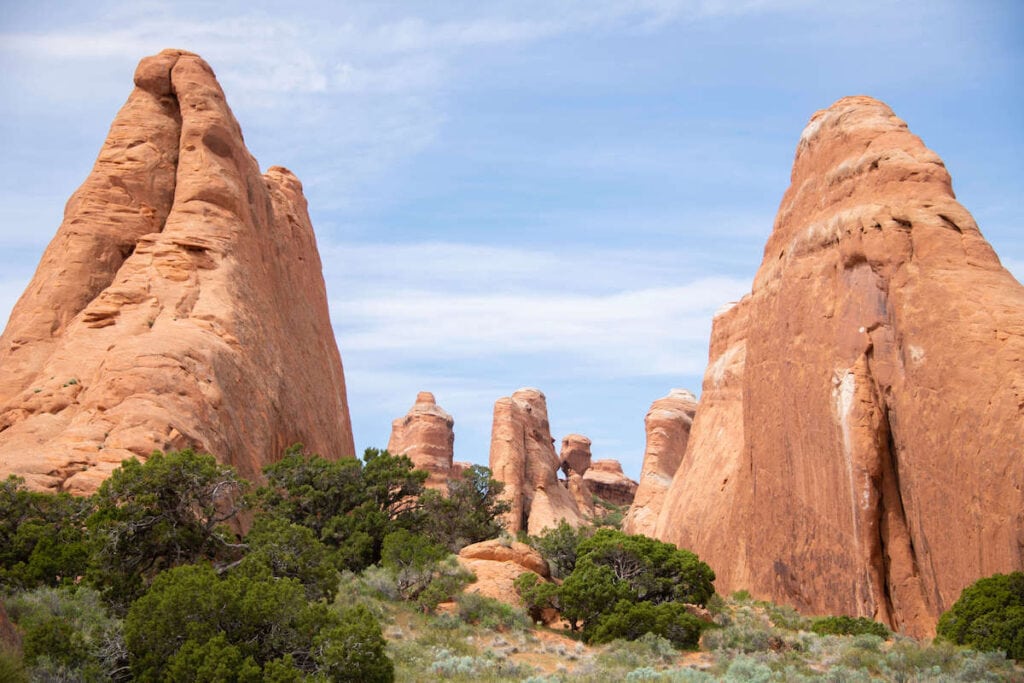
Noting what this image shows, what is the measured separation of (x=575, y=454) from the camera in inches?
3359

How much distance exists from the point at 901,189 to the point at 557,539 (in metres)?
13.0

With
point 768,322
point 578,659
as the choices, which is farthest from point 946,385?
point 578,659

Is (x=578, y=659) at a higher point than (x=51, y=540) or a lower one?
lower

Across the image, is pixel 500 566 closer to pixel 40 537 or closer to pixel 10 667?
pixel 40 537

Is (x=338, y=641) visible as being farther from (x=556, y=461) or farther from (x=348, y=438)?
(x=556, y=461)

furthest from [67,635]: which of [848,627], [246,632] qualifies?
[848,627]

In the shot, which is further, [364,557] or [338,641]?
[364,557]

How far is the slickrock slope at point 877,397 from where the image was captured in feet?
77.5

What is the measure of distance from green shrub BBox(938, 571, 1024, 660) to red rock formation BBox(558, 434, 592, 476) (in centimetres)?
6329

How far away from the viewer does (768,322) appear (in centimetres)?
3266

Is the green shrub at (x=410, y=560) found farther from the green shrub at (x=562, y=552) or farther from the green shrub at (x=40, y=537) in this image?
the green shrub at (x=40, y=537)

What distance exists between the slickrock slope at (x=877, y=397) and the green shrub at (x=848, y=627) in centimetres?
115

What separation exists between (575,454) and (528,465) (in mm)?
22572

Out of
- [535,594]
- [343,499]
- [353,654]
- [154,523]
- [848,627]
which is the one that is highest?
[343,499]
